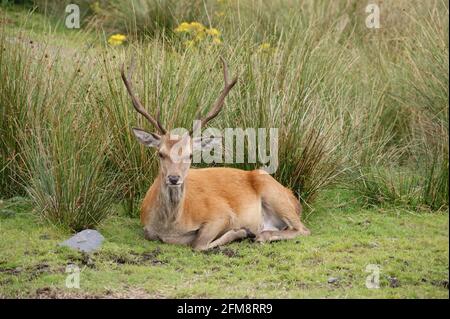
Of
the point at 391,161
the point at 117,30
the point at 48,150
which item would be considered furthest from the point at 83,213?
the point at 117,30

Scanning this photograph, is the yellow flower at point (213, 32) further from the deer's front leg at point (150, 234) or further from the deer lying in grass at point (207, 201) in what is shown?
the deer's front leg at point (150, 234)

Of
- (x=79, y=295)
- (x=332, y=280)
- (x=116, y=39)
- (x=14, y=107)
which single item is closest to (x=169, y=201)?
(x=79, y=295)

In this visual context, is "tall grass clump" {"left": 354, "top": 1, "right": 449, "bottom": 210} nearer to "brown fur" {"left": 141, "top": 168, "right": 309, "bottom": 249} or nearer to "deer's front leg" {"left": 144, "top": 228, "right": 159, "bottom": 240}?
"brown fur" {"left": 141, "top": 168, "right": 309, "bottom": 249}

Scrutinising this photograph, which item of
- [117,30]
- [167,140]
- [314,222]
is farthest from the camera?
[117,30]

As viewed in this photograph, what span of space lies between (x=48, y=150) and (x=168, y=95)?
141 cm

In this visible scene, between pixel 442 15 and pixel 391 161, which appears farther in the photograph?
pixel 442 15

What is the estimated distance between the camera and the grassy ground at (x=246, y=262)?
20.5 ft

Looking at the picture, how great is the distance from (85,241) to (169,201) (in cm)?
77

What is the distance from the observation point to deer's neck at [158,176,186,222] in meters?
7.38

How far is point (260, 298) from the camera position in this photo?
610cm

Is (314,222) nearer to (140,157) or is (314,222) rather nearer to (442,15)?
(140,157)

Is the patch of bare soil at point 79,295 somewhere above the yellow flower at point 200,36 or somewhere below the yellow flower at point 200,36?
below

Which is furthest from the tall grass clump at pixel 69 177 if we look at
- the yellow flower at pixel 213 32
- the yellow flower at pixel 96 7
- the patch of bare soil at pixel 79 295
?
the yellow flower at pixel 96 7
